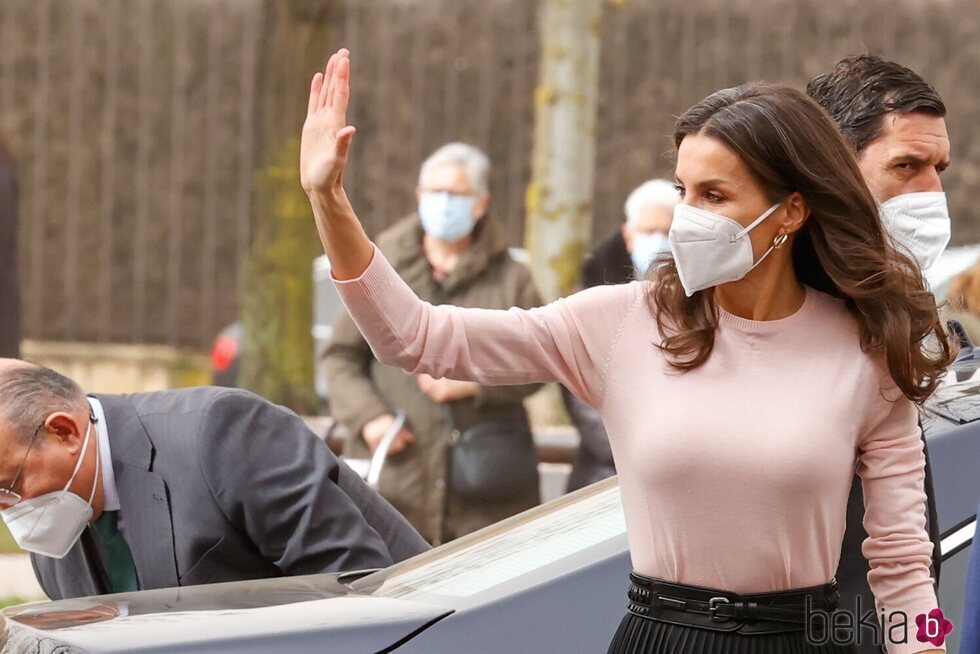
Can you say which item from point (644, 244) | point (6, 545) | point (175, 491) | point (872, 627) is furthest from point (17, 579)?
point (872, 627)

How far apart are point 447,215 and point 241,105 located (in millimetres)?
5706

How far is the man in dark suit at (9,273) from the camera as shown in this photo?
7742 mm

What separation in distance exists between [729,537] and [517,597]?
417 millimetres

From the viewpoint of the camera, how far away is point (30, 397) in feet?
11.6

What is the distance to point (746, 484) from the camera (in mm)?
2289

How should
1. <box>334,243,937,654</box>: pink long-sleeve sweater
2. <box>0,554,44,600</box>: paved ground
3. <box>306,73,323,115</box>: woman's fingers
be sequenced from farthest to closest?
<box>0,554,44,600</box>: paved ground < <box>306,73,323,115</box>: woman's fingers < <box>334,243,937,654</box>: pink long-sleeve sweater

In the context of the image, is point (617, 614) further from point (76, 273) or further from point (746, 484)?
point (76, 273)

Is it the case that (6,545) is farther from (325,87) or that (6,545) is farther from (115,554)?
(325,87)

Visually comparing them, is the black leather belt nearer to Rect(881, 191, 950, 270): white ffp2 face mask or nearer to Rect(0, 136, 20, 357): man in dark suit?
Rect(881, 191, 950, 270): white ffp2 face mask

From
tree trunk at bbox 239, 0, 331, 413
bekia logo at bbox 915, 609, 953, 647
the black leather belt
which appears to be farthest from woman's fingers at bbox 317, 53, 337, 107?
tree trunk at bbox 239, 0, 331, 413

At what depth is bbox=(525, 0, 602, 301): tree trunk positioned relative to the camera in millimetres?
8938

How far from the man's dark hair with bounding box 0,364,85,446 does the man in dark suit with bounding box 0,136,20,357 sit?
421cm

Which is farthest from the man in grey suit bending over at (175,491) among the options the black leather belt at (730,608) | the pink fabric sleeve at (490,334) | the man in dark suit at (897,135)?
the man in dark suit at (897,135)

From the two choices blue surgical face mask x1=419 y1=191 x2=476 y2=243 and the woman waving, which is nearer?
the woman waving
